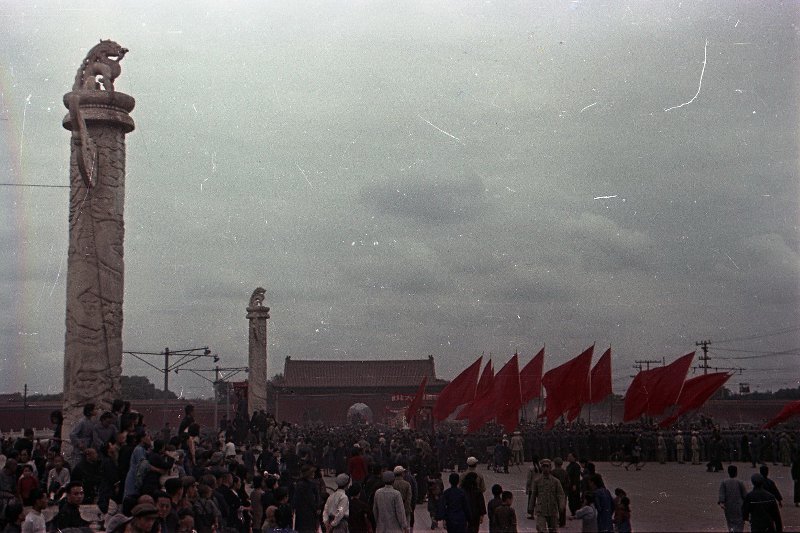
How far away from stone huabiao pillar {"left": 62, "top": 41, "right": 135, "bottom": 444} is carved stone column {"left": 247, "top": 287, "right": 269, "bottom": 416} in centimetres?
1298

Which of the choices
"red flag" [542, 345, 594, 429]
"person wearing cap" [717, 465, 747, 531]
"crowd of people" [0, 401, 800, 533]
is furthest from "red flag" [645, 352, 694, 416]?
"person wearing cap" [717, 465, 747, 531]

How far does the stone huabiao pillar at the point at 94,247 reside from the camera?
12781 millimetres

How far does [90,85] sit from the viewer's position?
13297 millimetres

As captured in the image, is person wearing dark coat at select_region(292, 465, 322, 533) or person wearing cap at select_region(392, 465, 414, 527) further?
person wearing cap at select_region(392, 465, 414, 527)

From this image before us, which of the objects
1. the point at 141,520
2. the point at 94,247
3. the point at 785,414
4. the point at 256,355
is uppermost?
the point at 94,247

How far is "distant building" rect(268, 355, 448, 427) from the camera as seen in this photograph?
48312mm

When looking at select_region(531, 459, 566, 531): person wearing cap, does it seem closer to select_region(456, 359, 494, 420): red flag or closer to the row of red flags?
the row of red flags

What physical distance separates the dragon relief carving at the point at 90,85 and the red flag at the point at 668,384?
716 inches

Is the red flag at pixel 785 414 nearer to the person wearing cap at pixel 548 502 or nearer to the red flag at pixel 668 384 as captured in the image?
the red flag at pixel 668 384

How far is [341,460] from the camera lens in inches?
783

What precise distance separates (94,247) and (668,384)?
714 inches

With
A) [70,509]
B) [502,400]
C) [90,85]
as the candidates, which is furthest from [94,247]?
[502,400]

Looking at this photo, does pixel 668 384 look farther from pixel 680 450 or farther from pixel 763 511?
pixel 763 511

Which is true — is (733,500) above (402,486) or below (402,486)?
below
